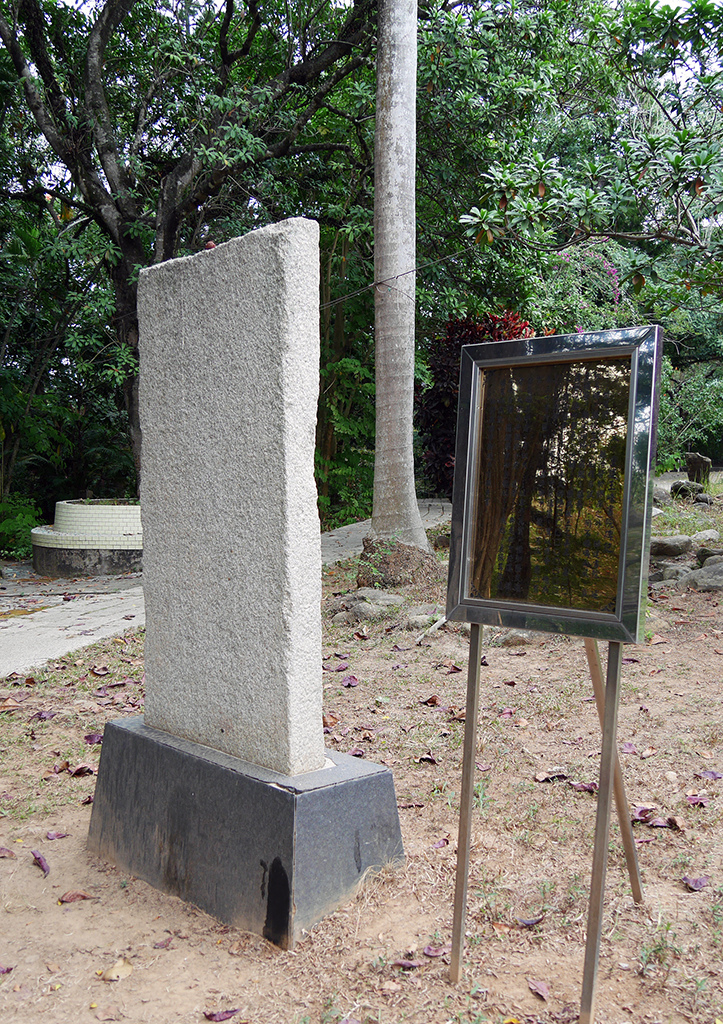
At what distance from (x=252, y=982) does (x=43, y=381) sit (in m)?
12.5

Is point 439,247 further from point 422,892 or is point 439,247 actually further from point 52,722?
point 422,892

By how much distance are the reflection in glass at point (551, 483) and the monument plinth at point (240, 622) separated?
2.09ft

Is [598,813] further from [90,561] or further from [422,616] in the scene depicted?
[90,561]

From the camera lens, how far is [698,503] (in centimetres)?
1150

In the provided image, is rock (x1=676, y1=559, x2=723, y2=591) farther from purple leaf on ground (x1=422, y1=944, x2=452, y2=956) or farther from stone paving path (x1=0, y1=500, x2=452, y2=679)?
purple leaf on ground (x1=422, y1=944, x2=452, y2=956)

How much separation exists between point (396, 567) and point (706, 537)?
12.0 feet

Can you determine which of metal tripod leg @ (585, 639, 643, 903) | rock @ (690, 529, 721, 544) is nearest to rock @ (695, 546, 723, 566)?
rock @ (690, 529, 721, 544)

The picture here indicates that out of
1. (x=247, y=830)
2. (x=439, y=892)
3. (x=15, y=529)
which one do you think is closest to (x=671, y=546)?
(x=439, y=892)

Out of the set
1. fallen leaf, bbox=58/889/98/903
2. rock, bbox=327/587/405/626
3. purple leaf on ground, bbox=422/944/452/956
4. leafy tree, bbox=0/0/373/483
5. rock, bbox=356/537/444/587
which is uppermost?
leafy tree, bbox=0/0/373/483

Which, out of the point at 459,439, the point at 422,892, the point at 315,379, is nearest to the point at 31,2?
the point at 315,379

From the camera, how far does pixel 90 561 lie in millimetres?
→ 8945

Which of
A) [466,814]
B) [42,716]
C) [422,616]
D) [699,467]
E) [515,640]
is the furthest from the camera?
[699,467]

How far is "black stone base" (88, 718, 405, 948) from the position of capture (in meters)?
2.27

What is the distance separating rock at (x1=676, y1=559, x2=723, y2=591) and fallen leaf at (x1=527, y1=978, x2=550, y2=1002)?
4.78 metres
